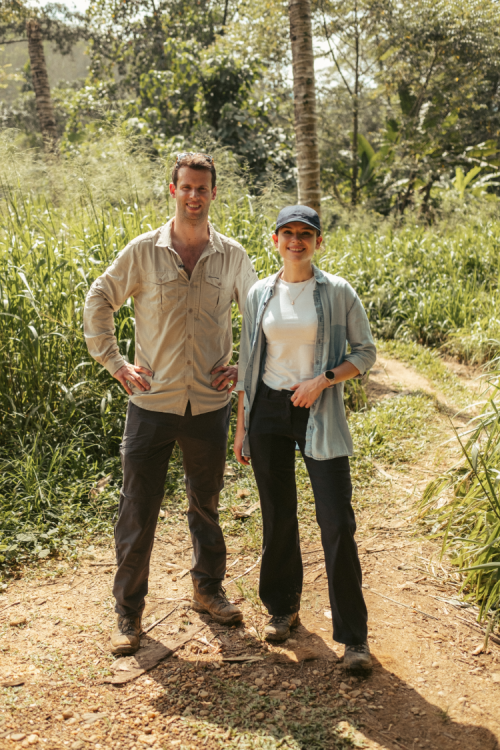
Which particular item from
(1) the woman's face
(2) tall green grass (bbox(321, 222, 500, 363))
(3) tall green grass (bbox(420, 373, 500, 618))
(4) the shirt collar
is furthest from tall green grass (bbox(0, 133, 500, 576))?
(1) the woman's face

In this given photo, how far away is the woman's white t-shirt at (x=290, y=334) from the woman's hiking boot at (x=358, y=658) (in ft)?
3.73

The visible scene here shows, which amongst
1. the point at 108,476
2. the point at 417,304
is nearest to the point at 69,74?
the point at 417,304

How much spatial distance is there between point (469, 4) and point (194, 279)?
13423 millimetres

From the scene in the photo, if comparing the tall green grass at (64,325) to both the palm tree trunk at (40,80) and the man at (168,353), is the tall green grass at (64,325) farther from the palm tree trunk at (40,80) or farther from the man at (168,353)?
the palm tree trunk at (40,80)

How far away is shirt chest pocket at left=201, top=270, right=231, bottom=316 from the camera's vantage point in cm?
283

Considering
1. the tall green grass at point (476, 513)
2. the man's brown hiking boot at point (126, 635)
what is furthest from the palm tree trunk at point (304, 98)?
the man's brown hiking boot at point (126, 635)

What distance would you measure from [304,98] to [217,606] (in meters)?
5.44

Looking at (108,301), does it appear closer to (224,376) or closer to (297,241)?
(224,376)

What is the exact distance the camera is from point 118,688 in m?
2.60

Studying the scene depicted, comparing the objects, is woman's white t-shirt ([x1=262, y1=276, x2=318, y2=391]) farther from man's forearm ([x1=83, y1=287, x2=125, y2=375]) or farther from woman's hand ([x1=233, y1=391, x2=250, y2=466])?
man's forearm ([x1=83, y1=287, x2=125, y2=375])

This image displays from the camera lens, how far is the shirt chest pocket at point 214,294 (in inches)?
111

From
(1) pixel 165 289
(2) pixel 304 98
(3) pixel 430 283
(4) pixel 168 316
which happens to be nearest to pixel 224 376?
(4) pixel 168 316

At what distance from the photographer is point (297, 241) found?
8.40 feet

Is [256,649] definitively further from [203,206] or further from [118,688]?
[203,206]
